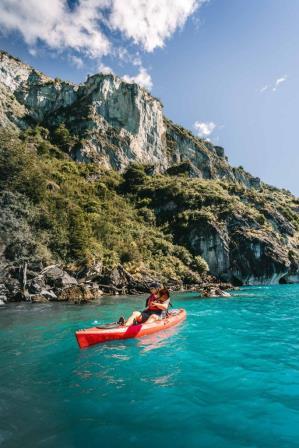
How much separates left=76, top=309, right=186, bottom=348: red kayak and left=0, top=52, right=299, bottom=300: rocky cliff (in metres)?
20.3

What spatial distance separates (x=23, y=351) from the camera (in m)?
11.0

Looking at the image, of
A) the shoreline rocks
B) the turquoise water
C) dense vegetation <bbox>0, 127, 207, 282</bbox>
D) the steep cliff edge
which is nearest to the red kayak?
the turquoise water

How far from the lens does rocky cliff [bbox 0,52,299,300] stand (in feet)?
130

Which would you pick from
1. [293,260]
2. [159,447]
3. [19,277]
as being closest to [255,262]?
[293,260]

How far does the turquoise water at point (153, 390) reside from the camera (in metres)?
5.66

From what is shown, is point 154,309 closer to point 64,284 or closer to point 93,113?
point 64,284

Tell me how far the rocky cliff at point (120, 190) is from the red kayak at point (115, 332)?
20263 millimetres

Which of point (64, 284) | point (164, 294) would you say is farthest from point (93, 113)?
point (164, 294)

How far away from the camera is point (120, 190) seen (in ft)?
204

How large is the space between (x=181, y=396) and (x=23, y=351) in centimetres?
627

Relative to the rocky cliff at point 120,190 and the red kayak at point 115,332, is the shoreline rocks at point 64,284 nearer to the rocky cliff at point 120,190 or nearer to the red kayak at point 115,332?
the rocky cliff at point 120,190

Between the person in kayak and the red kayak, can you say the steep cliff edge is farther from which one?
the red kayak

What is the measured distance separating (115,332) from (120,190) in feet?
168

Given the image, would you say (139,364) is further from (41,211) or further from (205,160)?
(205,160)
